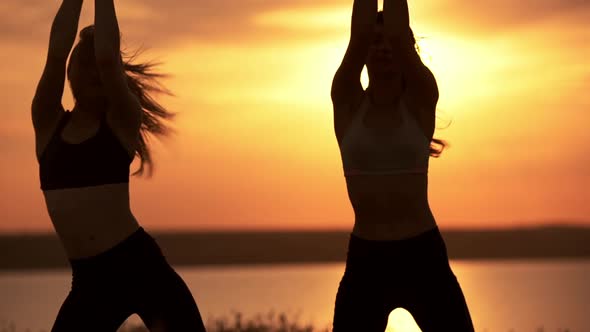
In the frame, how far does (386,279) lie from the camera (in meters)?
7.40

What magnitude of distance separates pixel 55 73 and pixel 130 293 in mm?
1483

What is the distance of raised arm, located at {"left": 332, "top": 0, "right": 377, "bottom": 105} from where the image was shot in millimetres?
7484

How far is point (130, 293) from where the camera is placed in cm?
747

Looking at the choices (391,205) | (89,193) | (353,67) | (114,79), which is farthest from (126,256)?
(353,67)

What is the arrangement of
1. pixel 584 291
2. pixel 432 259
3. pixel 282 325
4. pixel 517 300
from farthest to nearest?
pixel 584 291
pixel 517 300
pixel 282 325
pixel 432 259

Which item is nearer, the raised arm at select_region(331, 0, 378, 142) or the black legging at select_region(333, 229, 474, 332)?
the black legging at select_region(333, 229, 474, 332)

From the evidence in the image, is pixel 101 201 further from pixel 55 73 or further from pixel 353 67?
pixel 353 67

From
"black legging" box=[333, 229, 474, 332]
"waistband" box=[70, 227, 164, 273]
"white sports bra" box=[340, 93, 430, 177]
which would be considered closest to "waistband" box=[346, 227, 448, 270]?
"black legging" box=[333, 229, 474, 332]

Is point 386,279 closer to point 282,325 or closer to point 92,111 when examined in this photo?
point 92,111

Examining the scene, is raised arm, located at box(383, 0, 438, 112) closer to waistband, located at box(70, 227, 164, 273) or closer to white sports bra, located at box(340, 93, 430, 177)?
white sports bra, located at box(340, 93, 430, 177)

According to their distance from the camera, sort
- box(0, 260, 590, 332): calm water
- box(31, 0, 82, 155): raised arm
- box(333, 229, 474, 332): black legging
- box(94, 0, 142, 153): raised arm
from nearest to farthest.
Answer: box(333, 229, 474, 332): black legging
box(94, 0, 142, 153): raised arm
box(31, 0, 82, 155): raised arm
box(0, 260, 590, 332): calm water

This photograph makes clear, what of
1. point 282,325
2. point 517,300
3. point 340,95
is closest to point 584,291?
point 517,300

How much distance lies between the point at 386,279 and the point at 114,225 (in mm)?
1748

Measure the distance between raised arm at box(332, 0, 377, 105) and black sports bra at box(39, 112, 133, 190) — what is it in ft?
4.80
